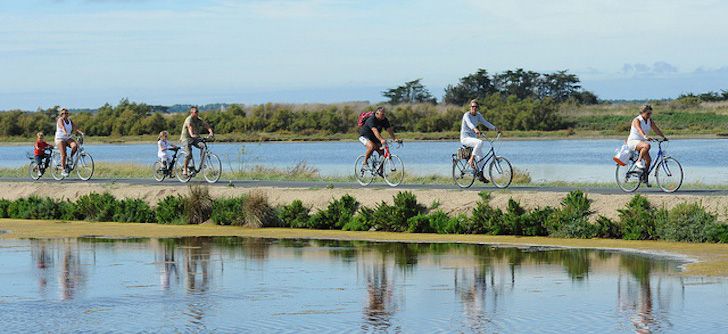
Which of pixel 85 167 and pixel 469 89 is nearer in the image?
pixel 85 167

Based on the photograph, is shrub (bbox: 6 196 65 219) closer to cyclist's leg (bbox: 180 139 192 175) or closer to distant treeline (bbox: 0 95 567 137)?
cyclist's leg (bbox: 180 139 192 175)

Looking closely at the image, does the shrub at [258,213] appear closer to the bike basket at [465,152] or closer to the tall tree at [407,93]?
the bike basket at [465,152]

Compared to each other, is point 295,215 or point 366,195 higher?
point 366,195

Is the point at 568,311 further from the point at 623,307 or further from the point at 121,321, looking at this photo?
the point at 121,321

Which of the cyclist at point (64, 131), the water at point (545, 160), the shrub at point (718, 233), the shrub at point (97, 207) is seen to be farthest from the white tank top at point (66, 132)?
the shrub at point (718, 233)

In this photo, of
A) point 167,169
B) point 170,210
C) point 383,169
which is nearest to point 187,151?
point 167,169

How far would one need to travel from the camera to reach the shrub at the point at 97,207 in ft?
95.6

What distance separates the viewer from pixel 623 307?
14.6m

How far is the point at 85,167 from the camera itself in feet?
114

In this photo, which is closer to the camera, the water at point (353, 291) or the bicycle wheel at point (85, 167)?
the water at point (353, 291)

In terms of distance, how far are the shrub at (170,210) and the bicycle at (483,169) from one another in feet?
19.6

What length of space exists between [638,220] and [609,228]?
65 centimetres

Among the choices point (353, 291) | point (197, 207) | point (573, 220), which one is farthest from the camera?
point (197, 207)

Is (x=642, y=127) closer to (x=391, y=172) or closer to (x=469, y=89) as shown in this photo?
(x=391, y=172)
